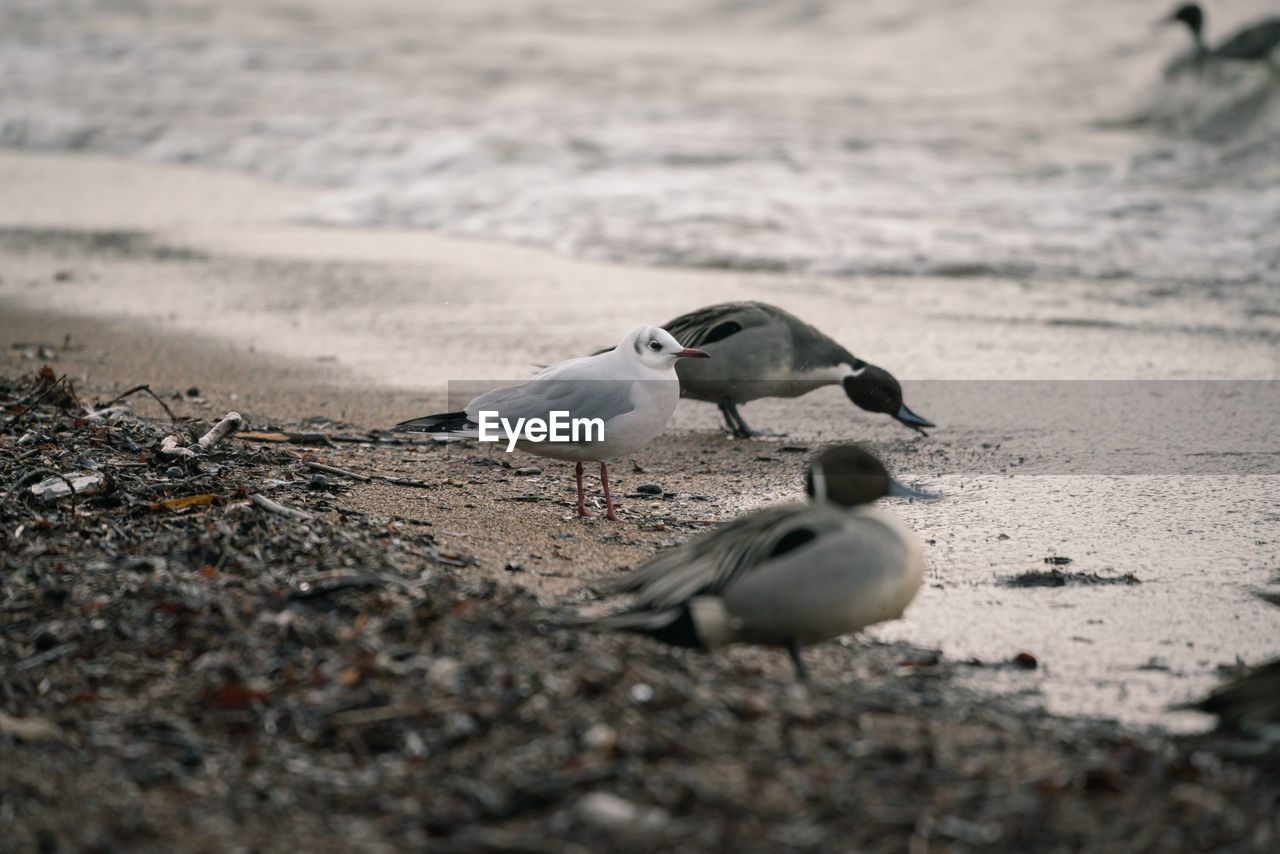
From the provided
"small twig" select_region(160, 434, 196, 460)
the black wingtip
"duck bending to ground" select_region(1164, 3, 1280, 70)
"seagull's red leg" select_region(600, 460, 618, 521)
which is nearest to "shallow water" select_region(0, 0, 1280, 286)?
"duck bending to ground" select_region(1164, 3, 1280, 70)

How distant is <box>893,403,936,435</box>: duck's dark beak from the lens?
6141 millimetres

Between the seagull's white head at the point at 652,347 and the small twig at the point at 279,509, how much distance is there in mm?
1410

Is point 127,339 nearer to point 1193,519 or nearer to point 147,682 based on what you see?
point 147,682

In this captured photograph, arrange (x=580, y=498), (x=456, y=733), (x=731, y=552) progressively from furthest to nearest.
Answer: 1. (x=580, y=498)
2. (x=731, y=552)
3. (x=456, y=733)

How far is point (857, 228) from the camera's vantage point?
34.3ft

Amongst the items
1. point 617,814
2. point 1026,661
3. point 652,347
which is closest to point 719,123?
point 652,347

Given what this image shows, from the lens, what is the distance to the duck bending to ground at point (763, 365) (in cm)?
610

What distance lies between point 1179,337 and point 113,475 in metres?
5.89

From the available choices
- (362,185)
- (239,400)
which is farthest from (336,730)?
(362,185)

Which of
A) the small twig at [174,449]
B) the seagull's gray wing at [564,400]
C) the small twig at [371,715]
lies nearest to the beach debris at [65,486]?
the small twig at [174,449]

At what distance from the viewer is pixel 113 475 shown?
4449mm

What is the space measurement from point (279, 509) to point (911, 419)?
3205 millimetres

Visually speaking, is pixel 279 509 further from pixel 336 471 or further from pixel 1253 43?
pixel 1253 43

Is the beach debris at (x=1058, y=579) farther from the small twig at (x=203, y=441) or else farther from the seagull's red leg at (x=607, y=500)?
the small twig at (x=203, y=441)
